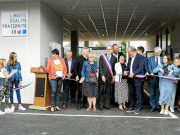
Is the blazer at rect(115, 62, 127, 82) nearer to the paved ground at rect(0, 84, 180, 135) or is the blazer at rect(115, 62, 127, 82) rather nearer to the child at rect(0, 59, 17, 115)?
the paved ground at rect(0, 84, 180, 135)

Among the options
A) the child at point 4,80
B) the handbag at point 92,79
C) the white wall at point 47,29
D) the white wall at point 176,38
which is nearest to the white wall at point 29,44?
the white wall at point 47,29

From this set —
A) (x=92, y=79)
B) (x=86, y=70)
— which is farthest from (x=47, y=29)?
(x=92, y=79)

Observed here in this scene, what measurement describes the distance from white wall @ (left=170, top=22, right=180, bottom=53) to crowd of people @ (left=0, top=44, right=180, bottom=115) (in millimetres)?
6946

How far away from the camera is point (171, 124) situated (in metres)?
5.37

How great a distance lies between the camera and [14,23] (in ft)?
26.6

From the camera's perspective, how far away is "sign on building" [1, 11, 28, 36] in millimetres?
8062

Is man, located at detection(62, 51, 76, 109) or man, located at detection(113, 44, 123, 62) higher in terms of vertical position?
man, located at detection(113, 44, 123, 62)

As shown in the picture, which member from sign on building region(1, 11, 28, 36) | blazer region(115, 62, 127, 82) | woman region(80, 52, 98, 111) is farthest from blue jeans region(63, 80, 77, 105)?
sign on building region(1, 11, 28, 36)

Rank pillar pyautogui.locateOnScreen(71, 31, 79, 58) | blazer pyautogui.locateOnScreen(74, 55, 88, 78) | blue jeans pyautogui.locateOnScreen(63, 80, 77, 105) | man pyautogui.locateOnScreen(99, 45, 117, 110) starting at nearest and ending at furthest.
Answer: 1. man pyautogui.locateOnScreen(99, 45, 117, 110)
2. blazer pyautogui.locateOnScreen(74, 55, 88, 78)
3. blue jeans pyautogui.locateOnScreen(63, 80, 77, 105)
4. pillar pyautogui.locateOnScreen(71, 31, 79, 58)

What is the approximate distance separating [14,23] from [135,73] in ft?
15.0

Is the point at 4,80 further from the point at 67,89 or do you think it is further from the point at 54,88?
the point at 67,89

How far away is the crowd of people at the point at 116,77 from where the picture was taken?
253 inches

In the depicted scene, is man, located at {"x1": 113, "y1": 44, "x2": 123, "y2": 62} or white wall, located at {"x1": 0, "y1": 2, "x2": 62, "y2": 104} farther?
white wall, located at {"x1": 0, "y1": 2, "x2": 62, "y2": 104}

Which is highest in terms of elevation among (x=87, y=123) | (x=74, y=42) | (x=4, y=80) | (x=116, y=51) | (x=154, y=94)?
(x=74, y=42)
